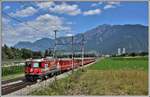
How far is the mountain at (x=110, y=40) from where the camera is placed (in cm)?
1653

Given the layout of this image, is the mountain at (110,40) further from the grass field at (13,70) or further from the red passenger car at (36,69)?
the grass field at (13,70)

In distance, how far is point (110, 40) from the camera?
34000 mm

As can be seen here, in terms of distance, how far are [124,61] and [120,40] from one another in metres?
7.90

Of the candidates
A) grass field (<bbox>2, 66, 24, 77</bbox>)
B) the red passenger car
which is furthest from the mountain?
grass field (<bbox>2, 66, 24, 77</bbox>)

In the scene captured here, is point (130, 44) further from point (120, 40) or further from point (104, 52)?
point (104, 52)

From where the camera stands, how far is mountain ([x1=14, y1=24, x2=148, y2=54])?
16531mm

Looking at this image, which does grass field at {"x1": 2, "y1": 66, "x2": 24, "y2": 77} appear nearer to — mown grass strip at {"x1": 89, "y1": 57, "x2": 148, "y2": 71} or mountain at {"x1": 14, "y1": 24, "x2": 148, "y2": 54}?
mountain at {"x1": 14, "y1": 24, "x2": 148, "y2": 54}

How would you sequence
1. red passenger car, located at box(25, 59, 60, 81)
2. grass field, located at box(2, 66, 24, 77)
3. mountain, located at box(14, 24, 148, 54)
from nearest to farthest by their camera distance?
mountain, located at box(14, 24, 148, 54)
red passenger car, located at box(25, 59, 60, 81)
grass field, located at box(2, 66, 24, 77)

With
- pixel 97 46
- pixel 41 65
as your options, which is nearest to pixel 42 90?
pixel 41 65

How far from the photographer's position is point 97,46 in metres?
37.5

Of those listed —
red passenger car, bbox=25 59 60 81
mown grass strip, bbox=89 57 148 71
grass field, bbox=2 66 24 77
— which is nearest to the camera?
red passenger car, bbox=25 59 60 81

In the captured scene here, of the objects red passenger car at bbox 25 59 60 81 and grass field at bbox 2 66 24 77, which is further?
grass field at bbox 2 66 24 77

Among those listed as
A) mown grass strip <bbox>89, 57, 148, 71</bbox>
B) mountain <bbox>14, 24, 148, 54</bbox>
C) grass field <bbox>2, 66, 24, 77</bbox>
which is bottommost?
grass field <bbox>2, 66, 24, 77</bbox>

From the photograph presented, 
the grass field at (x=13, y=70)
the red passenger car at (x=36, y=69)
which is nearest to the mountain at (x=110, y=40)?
the red passenger car at (x=36, y=69)
